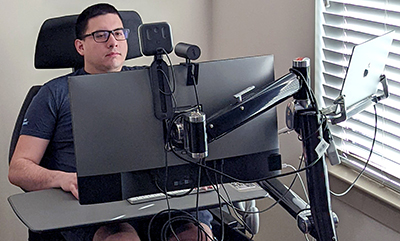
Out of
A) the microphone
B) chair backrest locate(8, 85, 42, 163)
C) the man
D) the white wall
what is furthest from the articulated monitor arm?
chair backrest locate(8, 85, 42, 163)

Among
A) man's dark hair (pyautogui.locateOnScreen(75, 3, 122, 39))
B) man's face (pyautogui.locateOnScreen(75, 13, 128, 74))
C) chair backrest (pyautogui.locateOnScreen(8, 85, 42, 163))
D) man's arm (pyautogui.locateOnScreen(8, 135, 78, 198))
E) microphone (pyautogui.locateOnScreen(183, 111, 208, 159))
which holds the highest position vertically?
man's dark hair (pyautogui.locateOnScreen(75, 3, 122, 39))

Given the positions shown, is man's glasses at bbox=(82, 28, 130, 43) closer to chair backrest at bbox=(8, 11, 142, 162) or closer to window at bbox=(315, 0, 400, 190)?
chair backrest at bbox=(8, 11, 142, 162)

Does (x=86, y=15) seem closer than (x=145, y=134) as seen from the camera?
No

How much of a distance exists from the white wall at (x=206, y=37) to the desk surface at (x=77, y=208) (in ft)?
2.38

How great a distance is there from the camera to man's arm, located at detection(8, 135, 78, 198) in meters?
1.88

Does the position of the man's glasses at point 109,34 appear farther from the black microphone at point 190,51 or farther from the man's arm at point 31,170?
the black microphone at point 190,51

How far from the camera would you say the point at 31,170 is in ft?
6.45

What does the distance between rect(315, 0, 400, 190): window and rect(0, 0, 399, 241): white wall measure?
0.09 m

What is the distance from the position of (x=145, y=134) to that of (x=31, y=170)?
2.56 feet

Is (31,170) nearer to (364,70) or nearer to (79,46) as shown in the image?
(79,46)

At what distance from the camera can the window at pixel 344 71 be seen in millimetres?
1866

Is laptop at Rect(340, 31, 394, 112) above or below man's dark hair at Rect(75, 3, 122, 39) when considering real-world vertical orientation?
below

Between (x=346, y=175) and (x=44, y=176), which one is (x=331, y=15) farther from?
(x=44, y=176)

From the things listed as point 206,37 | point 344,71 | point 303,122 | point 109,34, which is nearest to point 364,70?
point 303,122
